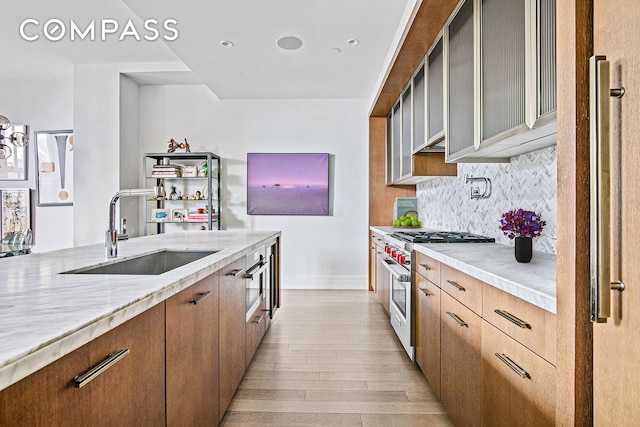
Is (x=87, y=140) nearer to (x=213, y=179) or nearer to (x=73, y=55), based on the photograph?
(x=73, y=55)

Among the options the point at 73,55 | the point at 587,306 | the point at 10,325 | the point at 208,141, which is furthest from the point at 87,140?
the point at 587,306

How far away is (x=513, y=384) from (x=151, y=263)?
1758 mm

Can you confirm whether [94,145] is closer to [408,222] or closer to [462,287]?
[408,222]

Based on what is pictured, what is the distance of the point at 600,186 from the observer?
771mm

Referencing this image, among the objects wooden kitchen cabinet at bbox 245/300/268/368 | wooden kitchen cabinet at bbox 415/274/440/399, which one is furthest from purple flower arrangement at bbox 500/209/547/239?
wooden kitchen cabinet at bbox 245/300/268/368

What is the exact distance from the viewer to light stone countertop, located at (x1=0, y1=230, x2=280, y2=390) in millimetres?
580

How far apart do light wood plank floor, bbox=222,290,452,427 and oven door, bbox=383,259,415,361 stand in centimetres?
16

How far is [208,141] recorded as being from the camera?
16.4ft

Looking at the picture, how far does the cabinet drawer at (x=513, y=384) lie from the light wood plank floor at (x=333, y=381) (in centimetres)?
67

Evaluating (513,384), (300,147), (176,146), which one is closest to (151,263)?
(513,384)

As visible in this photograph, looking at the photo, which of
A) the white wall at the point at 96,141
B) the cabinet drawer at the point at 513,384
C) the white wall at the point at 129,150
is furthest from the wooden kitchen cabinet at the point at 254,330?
the white wall at the point at 96,141

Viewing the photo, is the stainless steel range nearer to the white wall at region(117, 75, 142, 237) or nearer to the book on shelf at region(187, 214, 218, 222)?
the book on shelf at region(187, 214, 218, 222)

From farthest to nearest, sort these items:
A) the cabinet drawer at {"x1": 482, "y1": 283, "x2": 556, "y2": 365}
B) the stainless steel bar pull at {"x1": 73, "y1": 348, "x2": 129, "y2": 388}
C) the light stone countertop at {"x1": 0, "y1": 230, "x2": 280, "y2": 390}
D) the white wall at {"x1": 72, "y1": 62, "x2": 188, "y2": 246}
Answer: the white wall at {"x1": 72, "y1": 62, "x2": 188, "y2": 246}, the cabinet drawer at {"x1": 482, "y1": 283, "x2": 556, "y2": 365}, the stainless steel bar pull at {"x1": 73, "y1": 348, "x2": 129, "y2": 388}, the light stone countertop at {"x1": 0, "y1": 230, "x2": 280, "y2": 390}

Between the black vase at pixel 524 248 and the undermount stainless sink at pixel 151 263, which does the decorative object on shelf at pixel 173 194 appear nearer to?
the undermount stainless sink at pixel 151 263
